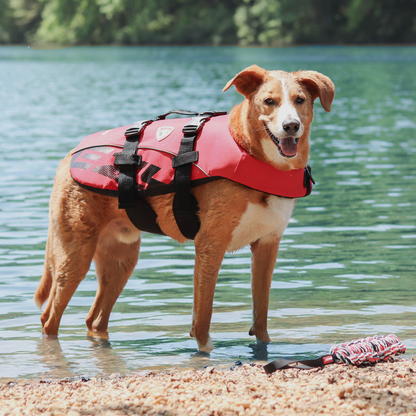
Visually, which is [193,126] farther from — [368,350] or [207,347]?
[368,350]

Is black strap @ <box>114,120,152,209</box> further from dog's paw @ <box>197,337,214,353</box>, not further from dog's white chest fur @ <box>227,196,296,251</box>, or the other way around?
dog's paw @ <box>197,337,214,353</box>

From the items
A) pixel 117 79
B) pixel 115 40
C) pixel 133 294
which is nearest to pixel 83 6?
pixel 115 40

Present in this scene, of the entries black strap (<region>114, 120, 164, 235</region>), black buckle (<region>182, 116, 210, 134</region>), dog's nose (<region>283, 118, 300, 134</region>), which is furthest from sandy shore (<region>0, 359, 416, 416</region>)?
black buckle (<region>182, 116, 210, 134</region>)

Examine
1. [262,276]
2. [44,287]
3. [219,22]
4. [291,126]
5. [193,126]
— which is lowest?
[219,22]

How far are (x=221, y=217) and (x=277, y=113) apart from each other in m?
0.91

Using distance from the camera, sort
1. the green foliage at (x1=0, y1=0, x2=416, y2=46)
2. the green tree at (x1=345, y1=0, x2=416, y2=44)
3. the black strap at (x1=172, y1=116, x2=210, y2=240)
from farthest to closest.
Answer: the green foliage at (x1=0, y1=0, x2=416, y2=46) < the green tree at (x1=345, y1=0, x2=416, y2=44) < the black strap at (x1=172, y1=116, x2=210, y2=240)

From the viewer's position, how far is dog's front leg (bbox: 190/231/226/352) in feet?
18.8

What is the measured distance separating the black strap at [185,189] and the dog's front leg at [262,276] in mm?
590

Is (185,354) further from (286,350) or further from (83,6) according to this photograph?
(83,6)

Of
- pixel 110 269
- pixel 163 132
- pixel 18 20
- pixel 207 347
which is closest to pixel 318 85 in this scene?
pixel 163 132

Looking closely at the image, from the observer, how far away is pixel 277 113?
5.36 metres

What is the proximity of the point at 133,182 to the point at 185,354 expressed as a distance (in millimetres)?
1537

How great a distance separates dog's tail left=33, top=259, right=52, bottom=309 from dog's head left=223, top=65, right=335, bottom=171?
82.4 inches

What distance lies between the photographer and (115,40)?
88.6 m
